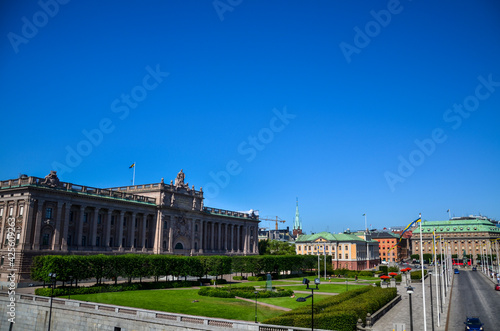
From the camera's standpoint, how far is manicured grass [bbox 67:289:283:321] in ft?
148

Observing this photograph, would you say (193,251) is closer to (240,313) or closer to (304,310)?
(240,313)

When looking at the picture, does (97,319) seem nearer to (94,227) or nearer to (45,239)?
(45,239)

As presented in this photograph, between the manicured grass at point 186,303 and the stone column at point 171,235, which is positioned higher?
the stone column at point 171,235

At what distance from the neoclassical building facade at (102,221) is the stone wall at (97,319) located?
16227 mm

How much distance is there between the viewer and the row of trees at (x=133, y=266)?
58250 mm

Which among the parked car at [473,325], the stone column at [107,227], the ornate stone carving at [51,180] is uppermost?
the ornate stone carving at [51,180]

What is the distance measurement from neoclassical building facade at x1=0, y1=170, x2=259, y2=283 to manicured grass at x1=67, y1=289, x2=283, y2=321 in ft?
62.2

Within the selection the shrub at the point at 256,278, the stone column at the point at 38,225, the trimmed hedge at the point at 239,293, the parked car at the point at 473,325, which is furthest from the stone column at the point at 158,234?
the parked car at the point at 473,325

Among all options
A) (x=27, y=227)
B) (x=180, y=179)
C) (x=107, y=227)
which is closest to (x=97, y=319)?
(x=27, y=227)

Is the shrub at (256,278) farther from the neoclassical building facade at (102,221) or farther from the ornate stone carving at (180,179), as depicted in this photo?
the ornate stone carving at (180,179)

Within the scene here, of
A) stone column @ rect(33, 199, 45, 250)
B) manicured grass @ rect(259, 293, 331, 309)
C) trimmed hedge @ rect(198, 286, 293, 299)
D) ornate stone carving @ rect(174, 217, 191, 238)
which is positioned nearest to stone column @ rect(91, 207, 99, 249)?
stone column @ rect(33, 199, 45, 250)

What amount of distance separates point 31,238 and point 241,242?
77.3 m

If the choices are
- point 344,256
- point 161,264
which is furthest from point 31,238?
point 344,256

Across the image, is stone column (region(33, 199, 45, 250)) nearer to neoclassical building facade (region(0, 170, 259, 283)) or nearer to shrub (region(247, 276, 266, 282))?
neoclassical building facade (region(0, 170, 259, 283))
